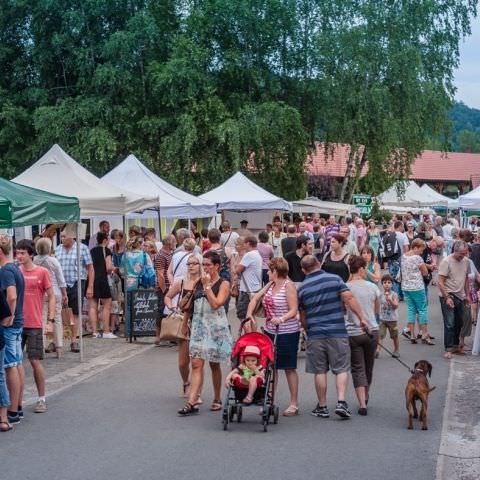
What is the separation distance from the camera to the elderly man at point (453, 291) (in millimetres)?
13828

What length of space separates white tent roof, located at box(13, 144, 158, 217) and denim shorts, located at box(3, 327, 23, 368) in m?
6.03

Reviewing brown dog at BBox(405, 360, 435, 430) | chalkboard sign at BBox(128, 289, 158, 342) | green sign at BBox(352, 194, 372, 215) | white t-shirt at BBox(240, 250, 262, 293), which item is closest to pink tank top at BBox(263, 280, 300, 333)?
brown dog at BBox(405, 360, 435, 430)

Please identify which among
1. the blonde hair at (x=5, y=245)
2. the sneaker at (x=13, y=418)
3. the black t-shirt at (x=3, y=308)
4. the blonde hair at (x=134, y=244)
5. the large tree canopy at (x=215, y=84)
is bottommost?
the sneaker at (x=13, y=418)

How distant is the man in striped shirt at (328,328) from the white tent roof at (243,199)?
50.9 feet

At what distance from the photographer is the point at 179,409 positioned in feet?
31.9

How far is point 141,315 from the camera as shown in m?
15.5

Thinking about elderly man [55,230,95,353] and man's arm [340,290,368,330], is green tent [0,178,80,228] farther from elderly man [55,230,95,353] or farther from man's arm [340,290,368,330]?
man's arm [340,290,368,330]

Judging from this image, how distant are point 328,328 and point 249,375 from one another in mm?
959

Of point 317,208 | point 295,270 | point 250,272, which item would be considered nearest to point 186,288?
point 250,272

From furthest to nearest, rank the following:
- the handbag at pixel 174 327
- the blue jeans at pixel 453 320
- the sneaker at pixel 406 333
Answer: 1. the sneaker at pixel 406 333
2. the blue jeans at pixel 453 320
3. the handbag at pixel 174 327

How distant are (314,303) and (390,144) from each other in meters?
30.2

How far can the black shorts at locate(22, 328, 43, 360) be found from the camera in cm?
952

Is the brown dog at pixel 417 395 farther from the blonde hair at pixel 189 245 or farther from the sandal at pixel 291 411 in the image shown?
the blonde hair at pixel 189 245

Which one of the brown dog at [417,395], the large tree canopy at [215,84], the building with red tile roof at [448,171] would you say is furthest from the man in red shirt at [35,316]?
the building with red tile roof at [448,171]
